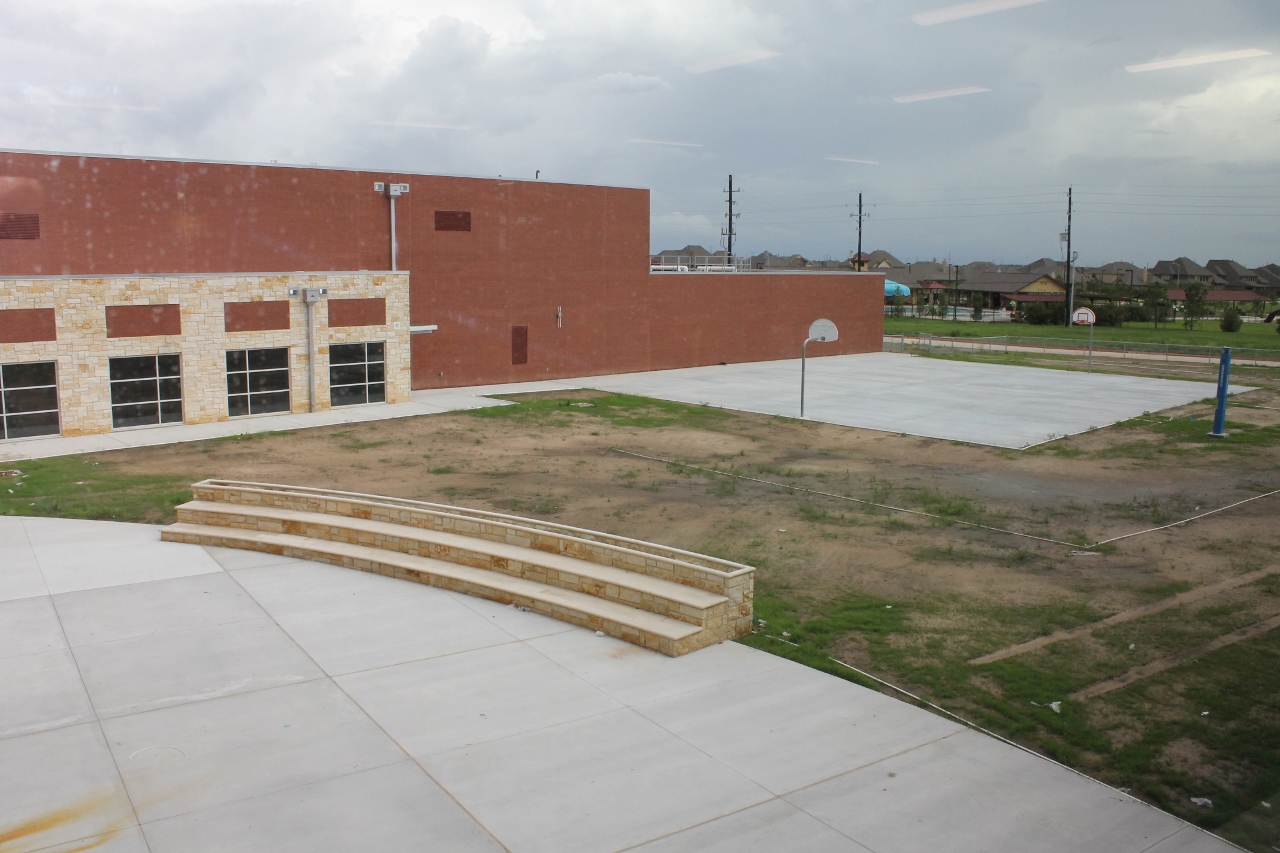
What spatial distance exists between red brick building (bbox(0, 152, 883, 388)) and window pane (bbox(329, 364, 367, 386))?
135 inches

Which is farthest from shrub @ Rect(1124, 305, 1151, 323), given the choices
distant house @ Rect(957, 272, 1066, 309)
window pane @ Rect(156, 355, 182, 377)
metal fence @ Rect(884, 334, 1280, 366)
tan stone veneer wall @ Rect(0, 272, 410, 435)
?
window pane @ Rect(156, 355, 182, 377)

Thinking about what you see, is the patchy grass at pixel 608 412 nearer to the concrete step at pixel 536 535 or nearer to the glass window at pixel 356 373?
the glass window at pixel 356 373

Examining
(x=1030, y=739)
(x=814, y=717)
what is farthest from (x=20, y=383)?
(x=1030, y=739)

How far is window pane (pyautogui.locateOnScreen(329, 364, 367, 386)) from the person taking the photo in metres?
29.1

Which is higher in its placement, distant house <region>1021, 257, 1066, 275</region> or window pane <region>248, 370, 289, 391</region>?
distant house <region>1021, 257, 1066, 275</region>

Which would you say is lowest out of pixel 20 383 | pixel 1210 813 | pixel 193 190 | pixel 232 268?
pixel 1210 813

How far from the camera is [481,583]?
493 inches

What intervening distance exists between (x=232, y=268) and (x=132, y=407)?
19.0 ft

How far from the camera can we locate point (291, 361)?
28.2m

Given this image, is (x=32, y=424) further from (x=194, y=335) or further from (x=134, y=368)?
(x=194, y=335)

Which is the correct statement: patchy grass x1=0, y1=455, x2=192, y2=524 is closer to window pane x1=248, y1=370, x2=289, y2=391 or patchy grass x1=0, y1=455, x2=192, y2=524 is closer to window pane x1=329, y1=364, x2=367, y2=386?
window pane x1=248, y1=370, x2=289, y2=391

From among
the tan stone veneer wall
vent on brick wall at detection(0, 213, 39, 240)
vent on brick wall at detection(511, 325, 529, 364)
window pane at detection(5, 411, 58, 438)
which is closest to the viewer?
window pane at detection(5, 411, 58, 438)

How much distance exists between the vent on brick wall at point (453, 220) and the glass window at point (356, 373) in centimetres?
582

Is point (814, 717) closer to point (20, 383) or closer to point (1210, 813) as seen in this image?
point (1210, 813)
